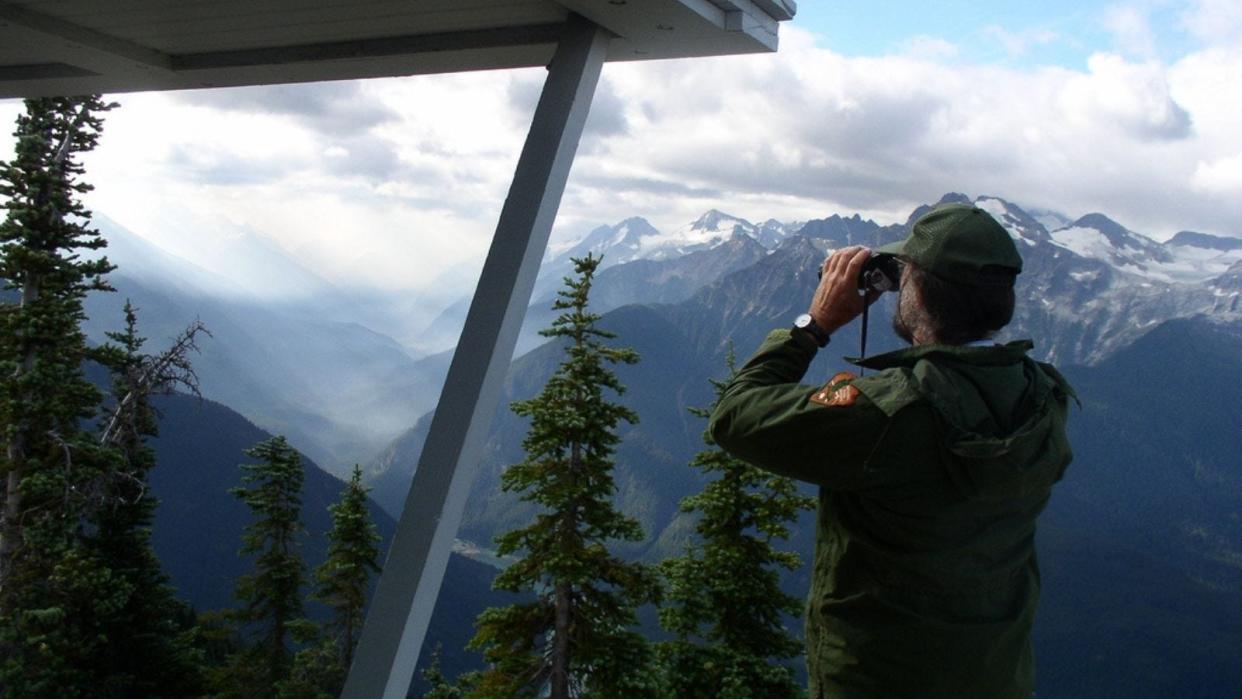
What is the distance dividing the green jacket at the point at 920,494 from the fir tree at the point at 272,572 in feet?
49.6

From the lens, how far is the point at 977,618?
145 cm

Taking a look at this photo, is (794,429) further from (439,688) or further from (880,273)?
(439,688)

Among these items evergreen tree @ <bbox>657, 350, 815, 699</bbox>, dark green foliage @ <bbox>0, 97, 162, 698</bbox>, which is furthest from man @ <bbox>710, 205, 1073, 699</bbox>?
dark green foliage @ <bbox>0, 97, 162, 698</bbox>

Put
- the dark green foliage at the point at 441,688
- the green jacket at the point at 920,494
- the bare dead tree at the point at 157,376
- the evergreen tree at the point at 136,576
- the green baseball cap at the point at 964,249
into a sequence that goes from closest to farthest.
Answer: the green jacket at the point at 920,494 → the green baseball cap at the point at 964,249 → the dark green foliage at the point at 441,688 → the bare dead tree at the point at 157,376 → the evergreen tree at the point at 136,576

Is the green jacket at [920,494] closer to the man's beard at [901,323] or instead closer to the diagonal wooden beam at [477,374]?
the man's beard at [901,323]

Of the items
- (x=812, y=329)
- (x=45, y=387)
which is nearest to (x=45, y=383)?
(x=45, y=387)

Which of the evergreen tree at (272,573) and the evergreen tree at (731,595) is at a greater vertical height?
the evergreen tree at (731,595)

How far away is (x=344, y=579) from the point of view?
14.6 metres

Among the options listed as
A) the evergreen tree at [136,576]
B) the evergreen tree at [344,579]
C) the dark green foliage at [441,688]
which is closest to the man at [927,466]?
the dark green foliage at [441,688]

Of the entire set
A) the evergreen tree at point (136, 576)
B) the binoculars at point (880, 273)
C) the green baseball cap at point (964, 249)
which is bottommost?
the evergreen tree at point (136, 576)

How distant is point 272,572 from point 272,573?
0.9 inches

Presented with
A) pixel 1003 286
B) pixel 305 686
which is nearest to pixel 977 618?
pixel 1003 286

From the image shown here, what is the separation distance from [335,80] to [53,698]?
14.8 meters

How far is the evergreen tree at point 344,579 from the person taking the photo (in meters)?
14.2
